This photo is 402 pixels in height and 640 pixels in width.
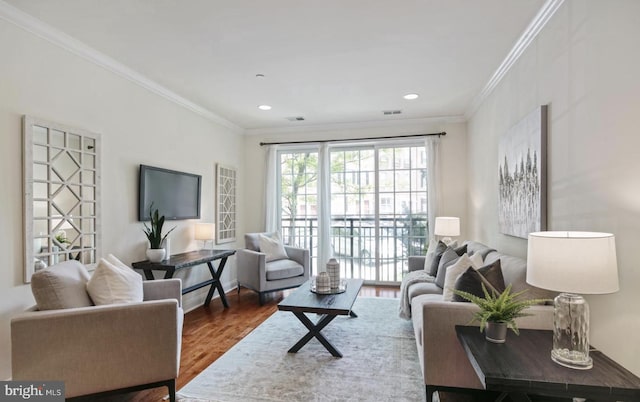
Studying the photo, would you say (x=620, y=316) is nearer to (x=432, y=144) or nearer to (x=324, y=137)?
(x=432, y=144)

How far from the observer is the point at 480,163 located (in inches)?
163

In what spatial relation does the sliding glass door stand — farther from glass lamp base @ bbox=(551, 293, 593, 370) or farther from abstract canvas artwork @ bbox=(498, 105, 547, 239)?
glass lamp base @ bbox=(551, 293, 593, 370)

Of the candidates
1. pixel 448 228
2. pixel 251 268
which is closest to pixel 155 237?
pixel 251 268

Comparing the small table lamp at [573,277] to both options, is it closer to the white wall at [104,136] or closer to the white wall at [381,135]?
the white wall at [104,136]

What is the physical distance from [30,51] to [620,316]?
3975 mm

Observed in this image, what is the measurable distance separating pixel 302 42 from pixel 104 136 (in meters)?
1.98

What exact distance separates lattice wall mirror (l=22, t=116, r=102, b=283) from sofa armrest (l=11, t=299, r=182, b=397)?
0.73 m

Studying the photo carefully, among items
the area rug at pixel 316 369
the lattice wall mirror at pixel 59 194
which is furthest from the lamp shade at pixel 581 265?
the lattice wall mirror at pixel 59 194

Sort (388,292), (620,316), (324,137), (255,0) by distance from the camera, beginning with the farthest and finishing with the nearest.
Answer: (324,137) < (388,292) < (255,0) < (620,316)

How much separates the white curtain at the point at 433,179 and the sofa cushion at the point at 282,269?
2.03 m

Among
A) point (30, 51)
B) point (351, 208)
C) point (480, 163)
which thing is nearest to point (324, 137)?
point (351, 208)

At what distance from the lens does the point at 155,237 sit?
11.2ft

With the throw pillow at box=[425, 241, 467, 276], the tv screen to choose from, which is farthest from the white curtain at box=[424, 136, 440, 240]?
the tv screen

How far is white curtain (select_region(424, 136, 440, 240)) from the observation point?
4980 mm
